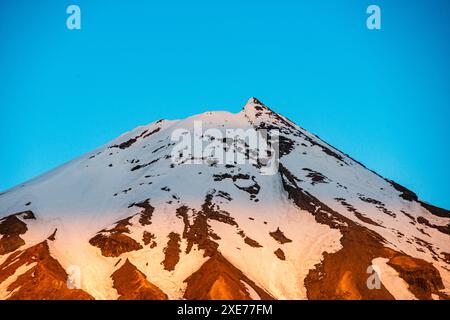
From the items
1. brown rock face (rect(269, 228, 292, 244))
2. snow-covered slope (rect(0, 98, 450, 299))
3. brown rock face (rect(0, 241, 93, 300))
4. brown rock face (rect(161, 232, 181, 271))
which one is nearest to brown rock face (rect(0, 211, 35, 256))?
snow-covered slope (rect(0, 98, 450, 299))

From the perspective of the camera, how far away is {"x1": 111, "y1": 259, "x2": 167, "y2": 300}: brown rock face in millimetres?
57094

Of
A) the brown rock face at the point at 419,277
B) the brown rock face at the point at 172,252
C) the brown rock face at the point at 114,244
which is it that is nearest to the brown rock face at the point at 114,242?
the brown rock face at the point at 114,244

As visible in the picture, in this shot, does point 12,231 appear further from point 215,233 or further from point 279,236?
point 279,236

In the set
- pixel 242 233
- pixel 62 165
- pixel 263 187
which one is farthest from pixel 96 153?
pixel 242 233

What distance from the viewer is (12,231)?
73.2m

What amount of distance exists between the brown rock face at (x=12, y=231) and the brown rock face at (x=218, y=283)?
90.0 ft

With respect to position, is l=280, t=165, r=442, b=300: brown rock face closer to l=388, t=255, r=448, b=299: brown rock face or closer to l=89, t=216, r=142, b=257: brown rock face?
l=388, t=255, r=448, b=299: brown rock face

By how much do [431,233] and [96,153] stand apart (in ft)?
263

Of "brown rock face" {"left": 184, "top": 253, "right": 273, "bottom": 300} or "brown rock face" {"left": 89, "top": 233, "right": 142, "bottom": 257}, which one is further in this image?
"brown rock face" {"left": 89, "top": 233, "right": 142, "bottom": 257}

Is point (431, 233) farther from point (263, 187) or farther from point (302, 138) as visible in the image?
point (302, 138)

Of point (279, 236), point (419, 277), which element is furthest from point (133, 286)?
point (419, 277)

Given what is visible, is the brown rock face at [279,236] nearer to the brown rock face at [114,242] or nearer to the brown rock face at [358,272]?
the brown rock face at [358,272]

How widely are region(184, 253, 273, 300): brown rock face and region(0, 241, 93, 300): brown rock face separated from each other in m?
12.8

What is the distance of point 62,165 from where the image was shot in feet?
405
